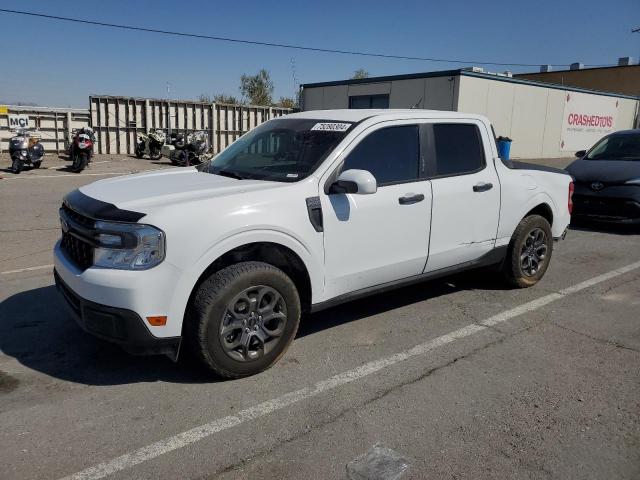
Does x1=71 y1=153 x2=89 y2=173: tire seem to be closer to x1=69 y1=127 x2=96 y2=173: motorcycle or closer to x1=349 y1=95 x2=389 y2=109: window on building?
x1=69 y1=127 x2=96 y2=173: motorcycle

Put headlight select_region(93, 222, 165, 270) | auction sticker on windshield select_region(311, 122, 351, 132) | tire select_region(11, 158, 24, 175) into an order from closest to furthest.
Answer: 1. headlight select_region(93, 222, 165, 270)
2. auction sticker on windshield select_region(311, 122, 351, 132)
3. tire select_region(11, 158, 24, 175)

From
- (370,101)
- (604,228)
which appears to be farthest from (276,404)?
(370,101)

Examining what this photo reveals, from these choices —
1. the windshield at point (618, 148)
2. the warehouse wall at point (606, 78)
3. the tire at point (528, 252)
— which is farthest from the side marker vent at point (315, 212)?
the warehouse wall at point (606, 78)

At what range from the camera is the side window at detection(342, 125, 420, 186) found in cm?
418

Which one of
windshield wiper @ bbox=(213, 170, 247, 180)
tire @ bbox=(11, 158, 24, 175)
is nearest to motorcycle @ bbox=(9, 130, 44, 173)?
tire @ bbox=(11, 158, 24, 175)

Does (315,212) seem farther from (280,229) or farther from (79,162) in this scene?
(79,162)

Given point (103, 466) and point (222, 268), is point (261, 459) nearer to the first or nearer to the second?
point (103, 466)

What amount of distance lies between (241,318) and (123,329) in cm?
73

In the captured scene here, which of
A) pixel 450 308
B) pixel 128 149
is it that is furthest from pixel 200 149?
pixel 450 308

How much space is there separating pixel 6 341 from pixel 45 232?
4.51m

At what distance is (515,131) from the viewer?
25.5 m

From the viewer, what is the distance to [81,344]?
4160 mm

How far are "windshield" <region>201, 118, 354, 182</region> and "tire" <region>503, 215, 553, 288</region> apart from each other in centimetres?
232

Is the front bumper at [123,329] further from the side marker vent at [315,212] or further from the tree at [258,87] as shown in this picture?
the tree at [258,87]
